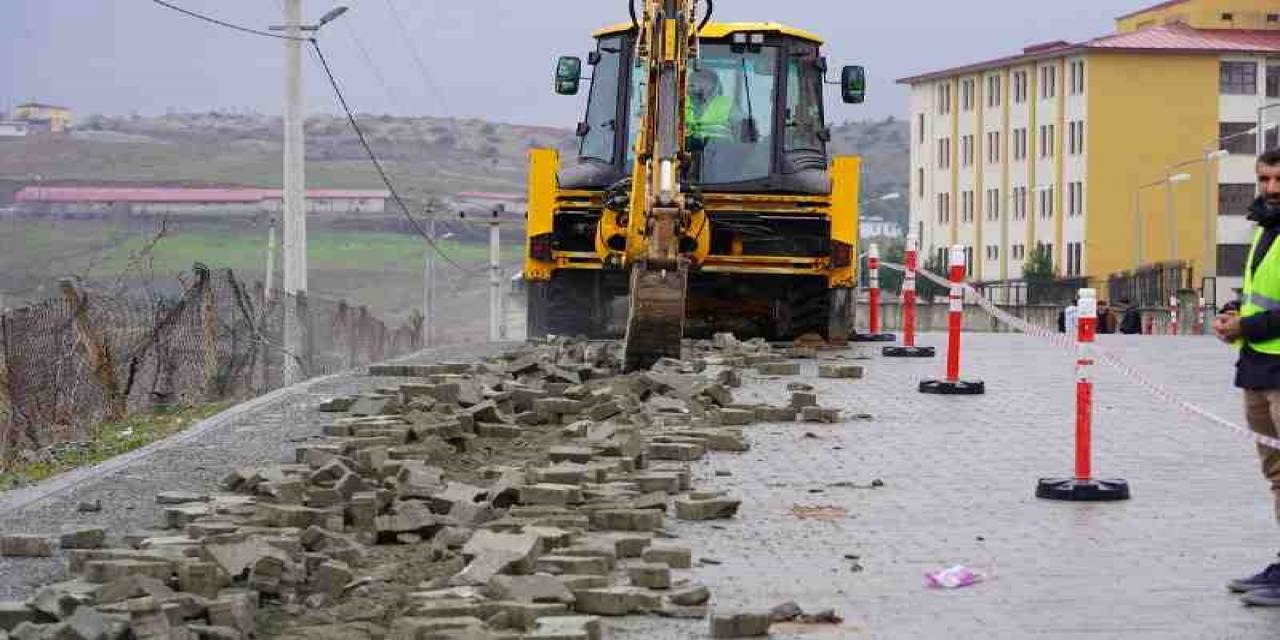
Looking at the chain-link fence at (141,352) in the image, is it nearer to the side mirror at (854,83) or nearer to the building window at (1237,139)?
the side mirror at (854,83)

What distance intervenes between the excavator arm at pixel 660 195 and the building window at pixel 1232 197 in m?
90.3

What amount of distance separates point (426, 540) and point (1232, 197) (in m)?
104

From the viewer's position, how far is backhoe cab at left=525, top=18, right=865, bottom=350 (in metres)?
27.4

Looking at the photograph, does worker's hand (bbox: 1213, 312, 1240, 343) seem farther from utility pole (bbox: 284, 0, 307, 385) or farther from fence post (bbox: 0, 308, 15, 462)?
utility pole (bbox: 284, 0, 307, 385)

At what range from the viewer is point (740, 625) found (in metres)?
8.73

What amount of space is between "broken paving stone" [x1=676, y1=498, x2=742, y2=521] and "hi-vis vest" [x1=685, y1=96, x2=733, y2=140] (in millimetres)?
15838

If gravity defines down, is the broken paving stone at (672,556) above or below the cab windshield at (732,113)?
below

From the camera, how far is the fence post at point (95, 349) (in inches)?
758

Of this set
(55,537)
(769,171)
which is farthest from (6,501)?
(769,171)

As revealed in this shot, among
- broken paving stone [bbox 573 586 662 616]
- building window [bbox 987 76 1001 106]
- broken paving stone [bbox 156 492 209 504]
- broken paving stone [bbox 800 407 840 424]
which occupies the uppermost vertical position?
building window [bbox 987 76 1001 106]

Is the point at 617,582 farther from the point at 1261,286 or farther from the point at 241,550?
the point at 1261,286

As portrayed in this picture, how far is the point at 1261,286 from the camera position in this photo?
33.1 ft

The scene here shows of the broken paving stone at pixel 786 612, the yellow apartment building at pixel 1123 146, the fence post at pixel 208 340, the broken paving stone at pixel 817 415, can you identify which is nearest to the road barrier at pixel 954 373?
the broken paving stone at pixel 817 415

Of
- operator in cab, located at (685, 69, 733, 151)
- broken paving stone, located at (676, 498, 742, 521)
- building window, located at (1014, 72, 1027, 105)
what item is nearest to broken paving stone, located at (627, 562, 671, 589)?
broken paving stone, located at (676, 498, 742, 521)
